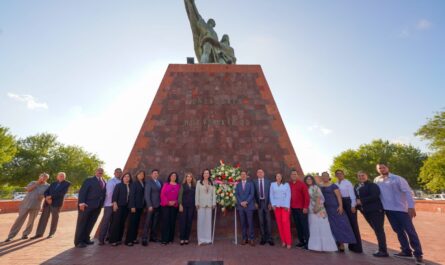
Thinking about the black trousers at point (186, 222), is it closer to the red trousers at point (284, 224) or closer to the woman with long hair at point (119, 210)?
the woman with long hair at point (119, 210)

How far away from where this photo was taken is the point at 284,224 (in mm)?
6219

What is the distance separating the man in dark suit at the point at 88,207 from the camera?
6.19 metres

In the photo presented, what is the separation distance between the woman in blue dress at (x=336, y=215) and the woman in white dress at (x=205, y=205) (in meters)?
3.11

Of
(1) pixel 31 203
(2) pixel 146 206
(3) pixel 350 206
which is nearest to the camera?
(3) pixel 350 206

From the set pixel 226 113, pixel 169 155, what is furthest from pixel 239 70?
pixel 169 155

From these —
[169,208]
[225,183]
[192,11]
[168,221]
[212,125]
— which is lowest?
[168,221]

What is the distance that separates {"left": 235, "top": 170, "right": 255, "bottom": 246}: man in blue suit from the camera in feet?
21.0

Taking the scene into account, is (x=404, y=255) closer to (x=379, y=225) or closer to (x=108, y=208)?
(x=379, y=225)

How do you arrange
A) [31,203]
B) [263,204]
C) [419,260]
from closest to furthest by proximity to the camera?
[419,260] < [263,204] < [31,203]

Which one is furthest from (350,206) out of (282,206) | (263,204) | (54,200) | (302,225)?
(54,200)

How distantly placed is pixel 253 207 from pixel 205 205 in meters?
1.39

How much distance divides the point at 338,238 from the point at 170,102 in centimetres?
723

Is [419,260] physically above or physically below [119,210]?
below

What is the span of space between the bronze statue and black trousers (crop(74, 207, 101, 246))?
7.98m
